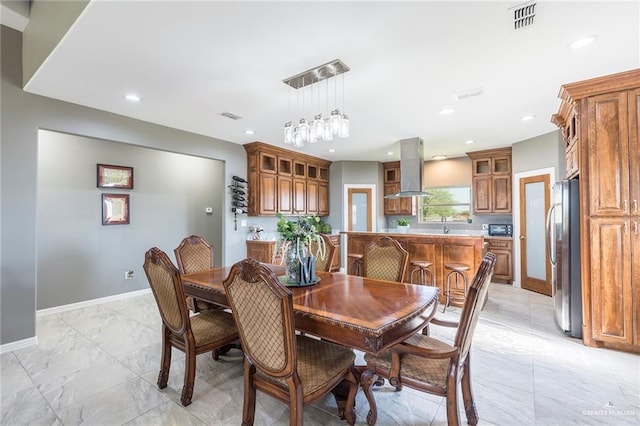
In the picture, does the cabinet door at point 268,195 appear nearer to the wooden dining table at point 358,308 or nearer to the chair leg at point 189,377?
the wooden dining table at point 358,308

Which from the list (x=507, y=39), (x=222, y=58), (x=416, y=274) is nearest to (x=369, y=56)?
(x=507, y=39)

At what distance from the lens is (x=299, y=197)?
6.24 m

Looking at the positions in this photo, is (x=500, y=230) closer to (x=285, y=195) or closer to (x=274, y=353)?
(x=285, y=195)

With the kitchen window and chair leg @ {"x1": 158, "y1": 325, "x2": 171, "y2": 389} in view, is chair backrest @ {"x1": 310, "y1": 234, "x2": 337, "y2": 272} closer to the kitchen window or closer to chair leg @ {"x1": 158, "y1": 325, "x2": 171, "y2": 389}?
chair leg @ {"x1": 158, "y1": 325, "x2": 171, "y2": 389}

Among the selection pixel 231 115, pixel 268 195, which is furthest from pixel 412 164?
pixel 231 115

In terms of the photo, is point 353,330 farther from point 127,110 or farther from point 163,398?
point 127,110

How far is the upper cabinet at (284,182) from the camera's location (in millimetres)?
5340

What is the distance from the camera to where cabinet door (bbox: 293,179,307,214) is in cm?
612

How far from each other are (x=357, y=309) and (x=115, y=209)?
457cm

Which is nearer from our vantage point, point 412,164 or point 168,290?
point 168,290

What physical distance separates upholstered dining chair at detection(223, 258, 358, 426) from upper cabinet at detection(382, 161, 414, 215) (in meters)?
5.53

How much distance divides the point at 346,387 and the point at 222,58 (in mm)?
2756

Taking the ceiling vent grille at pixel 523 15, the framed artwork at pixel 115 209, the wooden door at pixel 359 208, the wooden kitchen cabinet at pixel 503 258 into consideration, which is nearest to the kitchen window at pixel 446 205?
the wooden kitchen cabinet at pixel 503 258

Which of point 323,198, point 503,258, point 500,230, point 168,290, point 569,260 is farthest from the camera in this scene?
point 323,198
